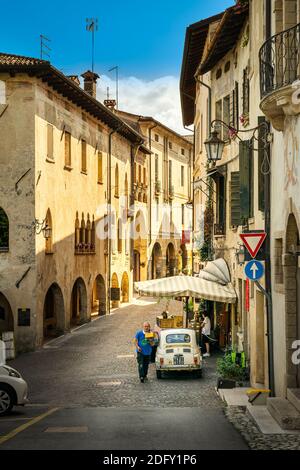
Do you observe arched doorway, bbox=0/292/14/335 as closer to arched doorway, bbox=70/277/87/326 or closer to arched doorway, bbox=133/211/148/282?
arched doorway, bbox=70/277/87/326

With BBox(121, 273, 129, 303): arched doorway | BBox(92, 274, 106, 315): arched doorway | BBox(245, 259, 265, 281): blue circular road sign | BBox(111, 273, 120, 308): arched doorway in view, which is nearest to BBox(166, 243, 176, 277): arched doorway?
BBox(121, 273, 129, 303): arched doorway

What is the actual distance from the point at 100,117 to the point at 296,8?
26.3 meters

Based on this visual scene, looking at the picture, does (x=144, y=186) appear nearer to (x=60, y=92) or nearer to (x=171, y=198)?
(x=171, y=198)

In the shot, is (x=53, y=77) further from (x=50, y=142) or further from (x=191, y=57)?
(x=191, y=57)

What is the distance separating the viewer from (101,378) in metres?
20.5

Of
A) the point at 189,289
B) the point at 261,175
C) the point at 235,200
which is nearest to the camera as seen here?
the point at 261,175

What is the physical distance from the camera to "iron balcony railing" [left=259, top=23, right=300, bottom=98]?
447 inches

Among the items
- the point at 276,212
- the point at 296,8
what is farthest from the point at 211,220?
the point at 296,8

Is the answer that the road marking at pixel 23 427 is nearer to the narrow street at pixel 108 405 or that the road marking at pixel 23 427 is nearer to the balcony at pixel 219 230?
the narrow street at pixel 108 405

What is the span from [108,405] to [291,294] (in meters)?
5.47

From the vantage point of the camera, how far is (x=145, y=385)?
1883 centimetres

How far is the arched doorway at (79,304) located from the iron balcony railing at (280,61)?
79.0 feet

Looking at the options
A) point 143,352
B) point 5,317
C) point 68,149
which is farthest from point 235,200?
point 5,317

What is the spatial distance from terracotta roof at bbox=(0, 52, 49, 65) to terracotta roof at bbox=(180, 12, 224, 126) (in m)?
5.81
